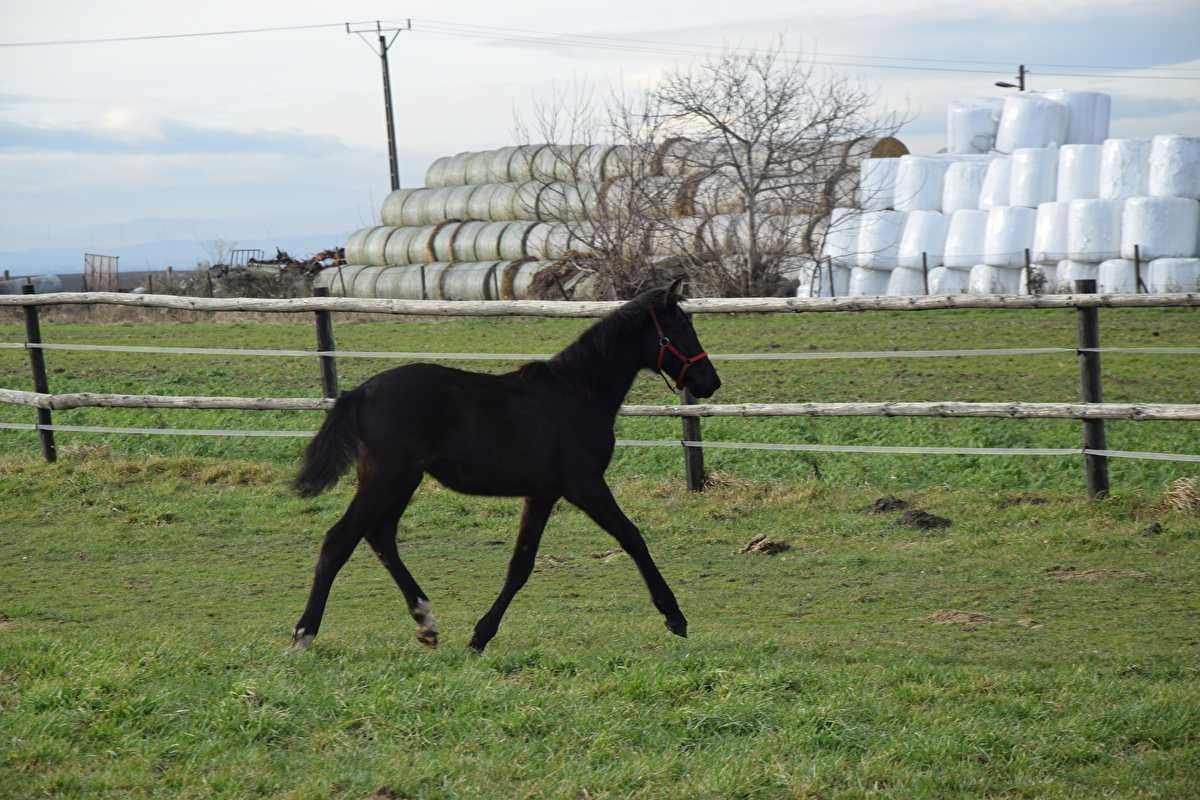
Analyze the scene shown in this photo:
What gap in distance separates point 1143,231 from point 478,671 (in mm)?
19121

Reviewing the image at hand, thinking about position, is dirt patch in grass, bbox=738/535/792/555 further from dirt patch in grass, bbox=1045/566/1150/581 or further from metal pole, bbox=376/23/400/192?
metal pole, bbox=376/23/400/192

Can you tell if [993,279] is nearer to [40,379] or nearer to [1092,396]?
[1092,396]

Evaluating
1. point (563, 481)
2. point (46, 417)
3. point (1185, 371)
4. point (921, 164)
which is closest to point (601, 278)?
point (921, 164)

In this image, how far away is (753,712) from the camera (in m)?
4.58

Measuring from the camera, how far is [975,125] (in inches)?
1055

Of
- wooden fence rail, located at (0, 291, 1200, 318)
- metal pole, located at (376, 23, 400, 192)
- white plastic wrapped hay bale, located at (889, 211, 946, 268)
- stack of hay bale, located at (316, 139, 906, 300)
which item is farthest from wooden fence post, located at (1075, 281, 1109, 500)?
metal pole, located at (376, 23, 400, 192)

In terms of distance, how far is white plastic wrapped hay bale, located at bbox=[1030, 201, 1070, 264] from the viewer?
2258cm

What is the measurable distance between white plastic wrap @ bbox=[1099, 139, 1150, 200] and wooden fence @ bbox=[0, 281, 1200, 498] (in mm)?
13570

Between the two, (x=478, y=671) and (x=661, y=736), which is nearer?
(x=661, y=736)

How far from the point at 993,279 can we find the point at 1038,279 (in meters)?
0.81

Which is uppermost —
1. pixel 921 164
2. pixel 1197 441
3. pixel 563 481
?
pixel 921 164

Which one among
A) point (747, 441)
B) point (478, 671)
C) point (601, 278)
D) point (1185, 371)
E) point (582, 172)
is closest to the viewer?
point (478, 671)

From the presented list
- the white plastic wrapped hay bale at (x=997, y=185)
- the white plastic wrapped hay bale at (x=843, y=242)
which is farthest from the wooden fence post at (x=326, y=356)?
the white plastic wrapped hay bale at (x=997, y=185)

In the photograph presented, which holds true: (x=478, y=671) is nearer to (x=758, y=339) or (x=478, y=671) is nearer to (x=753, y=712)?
(x=753, y=712)
